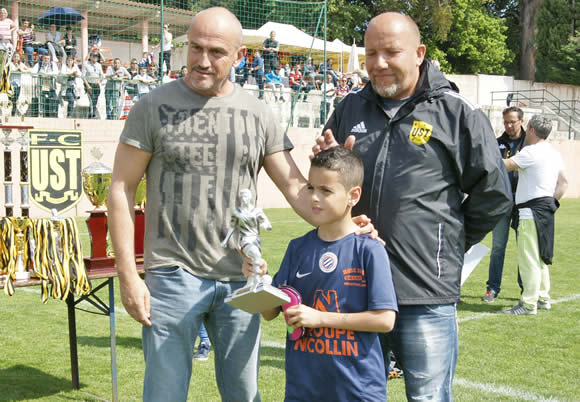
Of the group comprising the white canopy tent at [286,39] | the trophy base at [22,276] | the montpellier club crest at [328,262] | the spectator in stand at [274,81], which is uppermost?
the white canopy tent at [286,39]

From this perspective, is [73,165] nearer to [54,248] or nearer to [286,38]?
[54,248]

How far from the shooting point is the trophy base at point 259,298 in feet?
8.68

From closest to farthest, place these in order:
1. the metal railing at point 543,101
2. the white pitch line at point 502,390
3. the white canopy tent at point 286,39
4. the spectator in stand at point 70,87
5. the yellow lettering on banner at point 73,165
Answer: the white pitch line at point 502,390
the yellow lettering on banner at point 73,165
the spectator in stand at point 70,87
the white canopy tent at point 286,39
the metal railing at point 543,101

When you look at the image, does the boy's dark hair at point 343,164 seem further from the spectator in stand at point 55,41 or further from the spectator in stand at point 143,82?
the spectator in stand at point 55,41

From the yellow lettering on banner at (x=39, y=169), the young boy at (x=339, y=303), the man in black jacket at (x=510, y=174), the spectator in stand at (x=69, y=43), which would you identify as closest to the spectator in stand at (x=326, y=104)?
the spectator in stand at (x=69, y=43)

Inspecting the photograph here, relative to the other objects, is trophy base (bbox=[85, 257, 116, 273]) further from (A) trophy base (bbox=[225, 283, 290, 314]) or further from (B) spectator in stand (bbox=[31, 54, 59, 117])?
(B) spectator in stand (bbox=[31, 54, 59, 117])

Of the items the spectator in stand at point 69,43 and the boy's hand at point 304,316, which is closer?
the boy's hand at point 304,316

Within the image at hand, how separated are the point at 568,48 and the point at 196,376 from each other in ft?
141

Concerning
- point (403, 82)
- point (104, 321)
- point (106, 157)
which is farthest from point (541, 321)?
point (106, 157)

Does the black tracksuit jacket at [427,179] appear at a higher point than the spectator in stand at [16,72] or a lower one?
lower

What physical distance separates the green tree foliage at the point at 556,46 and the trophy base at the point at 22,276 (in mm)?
43552

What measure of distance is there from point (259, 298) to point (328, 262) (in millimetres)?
351

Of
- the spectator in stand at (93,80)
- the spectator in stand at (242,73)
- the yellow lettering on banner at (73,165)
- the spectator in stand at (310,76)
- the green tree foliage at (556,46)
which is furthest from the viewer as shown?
the green tree foliage at (556,46)

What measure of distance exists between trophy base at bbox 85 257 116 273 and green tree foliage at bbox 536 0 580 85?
1700 inches
